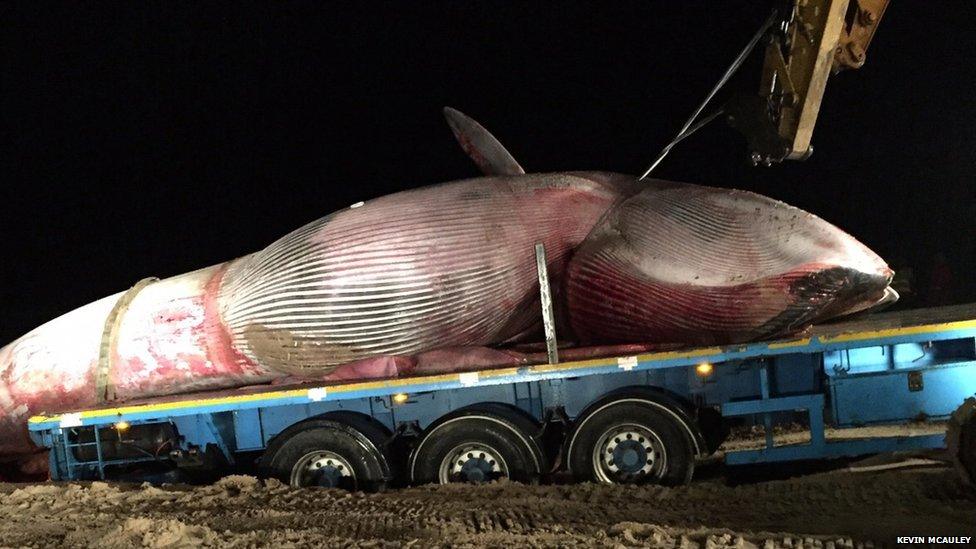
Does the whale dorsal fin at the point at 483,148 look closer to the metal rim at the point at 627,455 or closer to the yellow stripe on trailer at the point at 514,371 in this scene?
the yellow stripe on trailer at the point at 514,371

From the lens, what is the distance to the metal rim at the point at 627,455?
19.9 ft

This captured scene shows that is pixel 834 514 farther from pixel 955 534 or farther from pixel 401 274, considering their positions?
pixel 401 274

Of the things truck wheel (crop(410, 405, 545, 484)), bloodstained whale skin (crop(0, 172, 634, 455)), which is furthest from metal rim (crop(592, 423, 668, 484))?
bloodstained whale skin (crop(0, 172, 634, 455))

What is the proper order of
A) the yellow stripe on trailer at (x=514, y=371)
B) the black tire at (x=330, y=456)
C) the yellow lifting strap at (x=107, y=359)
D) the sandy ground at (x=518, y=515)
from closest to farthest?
the sandy ground at (x=518, y=515), the yellow stripe on trailer at (x=514, y=371), the black tire at (x=330, y=456), the yellow lifting strap at (x=107, y=359)

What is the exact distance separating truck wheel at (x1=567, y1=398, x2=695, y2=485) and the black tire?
1596mm

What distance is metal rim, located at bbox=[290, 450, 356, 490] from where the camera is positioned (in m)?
6.50

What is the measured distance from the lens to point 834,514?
5070 millimetres

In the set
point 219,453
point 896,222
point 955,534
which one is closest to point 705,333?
point 955,534

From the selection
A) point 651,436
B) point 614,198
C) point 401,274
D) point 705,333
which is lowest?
point 651,436

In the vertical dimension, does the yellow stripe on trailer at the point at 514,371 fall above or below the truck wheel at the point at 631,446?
above

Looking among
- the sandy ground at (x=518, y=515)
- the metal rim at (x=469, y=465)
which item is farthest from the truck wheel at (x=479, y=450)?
the sandy ground at (x=518, y=515)

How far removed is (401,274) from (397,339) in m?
0.56

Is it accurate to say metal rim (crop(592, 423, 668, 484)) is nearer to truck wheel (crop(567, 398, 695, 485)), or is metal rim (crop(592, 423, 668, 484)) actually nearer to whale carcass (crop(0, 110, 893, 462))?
truck wheel (crop(567, 398, 695, 485))

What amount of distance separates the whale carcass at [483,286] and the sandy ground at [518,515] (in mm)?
1111
